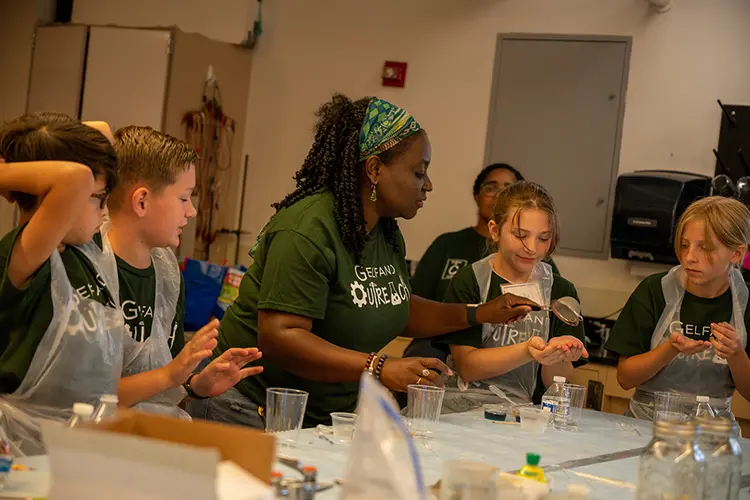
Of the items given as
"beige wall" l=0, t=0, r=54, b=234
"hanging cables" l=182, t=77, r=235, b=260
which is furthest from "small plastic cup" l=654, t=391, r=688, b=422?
"beige wall" l=0, t=0, r=54, b=234

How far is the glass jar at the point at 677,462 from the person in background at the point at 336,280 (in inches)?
34.3

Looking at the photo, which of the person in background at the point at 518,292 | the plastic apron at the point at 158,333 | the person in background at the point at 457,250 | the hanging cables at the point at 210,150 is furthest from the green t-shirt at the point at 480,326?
the hanging cables at the point at 210,150

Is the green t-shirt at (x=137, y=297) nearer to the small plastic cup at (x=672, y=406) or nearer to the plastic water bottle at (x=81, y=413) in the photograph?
the plastic water bottle at (x=81, y=413)

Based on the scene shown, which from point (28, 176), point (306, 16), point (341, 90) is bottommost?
point (28, 176)

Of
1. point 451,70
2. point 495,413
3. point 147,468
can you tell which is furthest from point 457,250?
point 147,468

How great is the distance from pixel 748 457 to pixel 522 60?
311 centimetres

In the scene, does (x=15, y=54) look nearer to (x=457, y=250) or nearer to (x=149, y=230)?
(x=457, y=250)

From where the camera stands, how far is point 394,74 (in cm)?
530

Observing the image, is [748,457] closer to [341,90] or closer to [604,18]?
[604,18]

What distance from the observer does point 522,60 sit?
5012mm

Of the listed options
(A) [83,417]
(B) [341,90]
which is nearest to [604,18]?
(B) [341,90]

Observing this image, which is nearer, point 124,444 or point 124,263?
point 124,444

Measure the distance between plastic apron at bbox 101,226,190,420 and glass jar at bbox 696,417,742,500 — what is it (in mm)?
1154

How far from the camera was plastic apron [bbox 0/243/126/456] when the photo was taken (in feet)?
5.62
